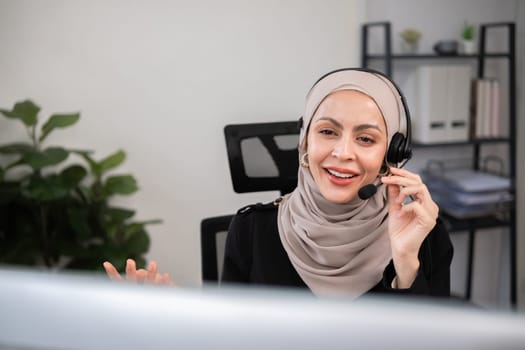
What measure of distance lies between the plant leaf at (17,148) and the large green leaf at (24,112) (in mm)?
68

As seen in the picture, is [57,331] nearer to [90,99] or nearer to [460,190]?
[90,99]

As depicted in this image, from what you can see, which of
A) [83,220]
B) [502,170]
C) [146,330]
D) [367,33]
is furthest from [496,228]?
[146,330]

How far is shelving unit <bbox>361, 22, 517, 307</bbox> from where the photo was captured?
0.83 metres

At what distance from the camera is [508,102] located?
1.13 metres

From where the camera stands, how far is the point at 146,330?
0.19 metres

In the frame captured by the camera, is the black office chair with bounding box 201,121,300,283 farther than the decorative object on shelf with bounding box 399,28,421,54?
No

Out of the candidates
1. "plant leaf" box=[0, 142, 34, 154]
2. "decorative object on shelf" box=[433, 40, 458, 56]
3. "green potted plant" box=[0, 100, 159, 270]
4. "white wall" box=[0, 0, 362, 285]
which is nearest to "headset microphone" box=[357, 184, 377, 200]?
"white wall" box=[0, 0, 362, 285]

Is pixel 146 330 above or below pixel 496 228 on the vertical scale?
above

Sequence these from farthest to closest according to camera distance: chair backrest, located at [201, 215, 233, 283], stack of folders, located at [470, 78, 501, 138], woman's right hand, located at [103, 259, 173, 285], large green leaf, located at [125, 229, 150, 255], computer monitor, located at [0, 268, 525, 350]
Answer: stack of folders, located at [470, 78, 501, 138] < large green leaf, located at [125, 229, 150, 255] < chair backrest, located at [201, 215, 233, 283] < woman's right hand, located at [103, 259, 173, 285] < computer monitor, located at [0, 268, 525, 350]

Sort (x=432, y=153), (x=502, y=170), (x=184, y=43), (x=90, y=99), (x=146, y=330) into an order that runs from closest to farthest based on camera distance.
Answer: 1. (x=146, y=330)
2. (x=184, y=43)
3. (x=90, y=99)
4. (x=432, y=153)
5. (x=502, y=170)

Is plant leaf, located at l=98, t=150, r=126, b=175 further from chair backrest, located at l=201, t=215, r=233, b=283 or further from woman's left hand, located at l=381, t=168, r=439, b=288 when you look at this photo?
woman's left hand, located at l=381, t=168, r=439, b=288

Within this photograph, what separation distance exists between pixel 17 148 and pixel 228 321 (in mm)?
760

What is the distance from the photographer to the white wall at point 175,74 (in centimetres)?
60

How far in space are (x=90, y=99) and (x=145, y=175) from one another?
0.14 m
